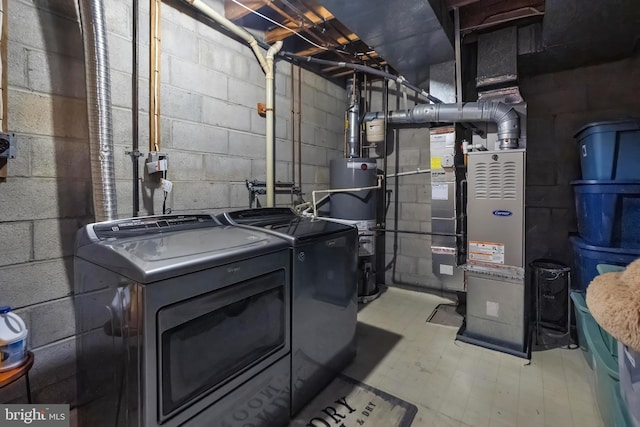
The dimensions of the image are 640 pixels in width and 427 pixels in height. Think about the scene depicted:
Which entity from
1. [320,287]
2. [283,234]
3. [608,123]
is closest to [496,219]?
[608,123]

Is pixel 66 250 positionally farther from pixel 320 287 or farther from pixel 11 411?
pixel 320 287

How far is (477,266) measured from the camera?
7.80ft

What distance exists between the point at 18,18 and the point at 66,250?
3.62 feet

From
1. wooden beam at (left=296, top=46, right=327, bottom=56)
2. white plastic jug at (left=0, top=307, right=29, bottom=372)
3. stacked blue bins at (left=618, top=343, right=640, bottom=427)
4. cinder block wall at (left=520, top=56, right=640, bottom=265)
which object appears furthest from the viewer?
wooden beam at (left=296, top=46, right=327, bottom=56)

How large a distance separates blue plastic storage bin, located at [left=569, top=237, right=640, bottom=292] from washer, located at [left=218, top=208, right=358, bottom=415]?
164 cm

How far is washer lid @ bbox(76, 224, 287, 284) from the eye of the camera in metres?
1.03

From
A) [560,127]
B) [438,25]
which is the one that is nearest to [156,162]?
[438,25]

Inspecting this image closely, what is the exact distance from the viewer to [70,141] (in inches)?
61.1

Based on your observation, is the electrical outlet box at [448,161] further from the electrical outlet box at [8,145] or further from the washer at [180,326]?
the electrical outlet box at [8,145]

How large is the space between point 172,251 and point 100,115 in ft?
2.98

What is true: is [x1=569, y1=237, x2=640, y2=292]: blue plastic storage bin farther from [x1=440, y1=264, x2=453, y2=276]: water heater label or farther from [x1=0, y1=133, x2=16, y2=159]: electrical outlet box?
[x1=0, y1=133, x2=16, y2=159]: electrical outlet box

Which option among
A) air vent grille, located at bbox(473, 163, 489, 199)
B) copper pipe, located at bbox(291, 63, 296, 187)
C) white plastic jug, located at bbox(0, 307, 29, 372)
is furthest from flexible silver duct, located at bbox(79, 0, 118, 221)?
air vent grille, located at bbox(473, 163, 489, 199)

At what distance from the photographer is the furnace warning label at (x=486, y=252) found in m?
2.27

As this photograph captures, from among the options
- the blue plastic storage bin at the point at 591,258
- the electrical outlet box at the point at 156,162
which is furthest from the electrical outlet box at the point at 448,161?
the electrical outlet box at the point at 156,162
